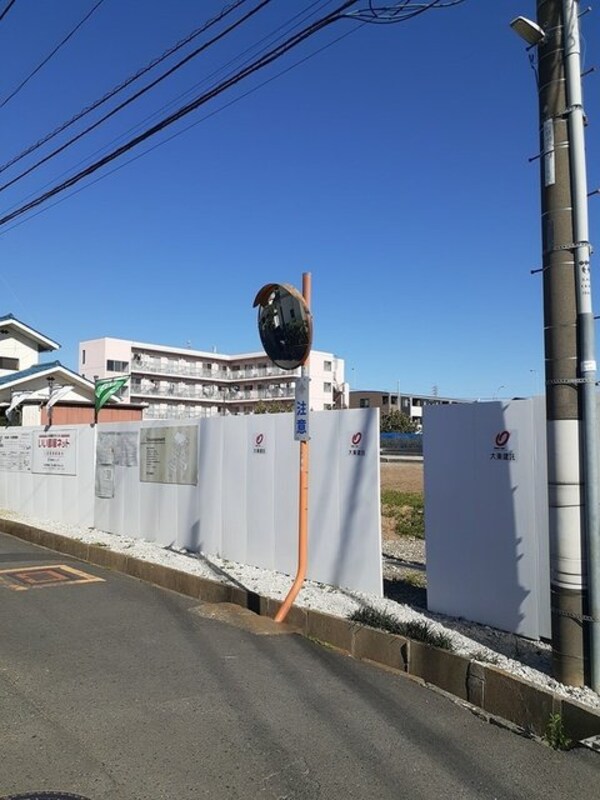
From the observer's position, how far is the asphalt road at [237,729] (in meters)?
3.67

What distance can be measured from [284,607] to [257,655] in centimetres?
99

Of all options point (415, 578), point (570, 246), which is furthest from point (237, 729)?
point (415, 578)

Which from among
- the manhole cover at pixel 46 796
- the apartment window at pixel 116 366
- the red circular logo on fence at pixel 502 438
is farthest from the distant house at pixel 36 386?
the apartment window at pixel 116 366

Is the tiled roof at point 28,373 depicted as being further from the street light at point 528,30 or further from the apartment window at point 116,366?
the apartment window at point 116,366

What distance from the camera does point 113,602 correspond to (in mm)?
7895

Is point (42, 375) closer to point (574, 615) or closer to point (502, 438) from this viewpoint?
point (502, 438)

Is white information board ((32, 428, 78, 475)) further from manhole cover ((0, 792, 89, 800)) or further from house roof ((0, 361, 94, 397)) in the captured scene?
house roof ((0, 361, 94, 397))

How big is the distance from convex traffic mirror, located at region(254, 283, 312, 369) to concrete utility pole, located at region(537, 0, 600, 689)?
2786 millimetres

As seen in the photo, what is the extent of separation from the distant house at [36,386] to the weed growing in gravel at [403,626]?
1720 cm

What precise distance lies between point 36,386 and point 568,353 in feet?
115

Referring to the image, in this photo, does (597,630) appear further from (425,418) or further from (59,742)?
(59,742)

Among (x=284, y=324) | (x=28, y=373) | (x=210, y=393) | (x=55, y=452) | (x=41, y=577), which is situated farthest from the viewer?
(x=210, y=393)

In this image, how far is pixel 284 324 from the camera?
746cm

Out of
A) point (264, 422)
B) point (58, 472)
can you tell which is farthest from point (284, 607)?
point (58, 472)
